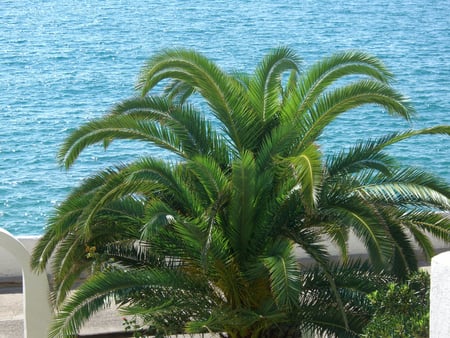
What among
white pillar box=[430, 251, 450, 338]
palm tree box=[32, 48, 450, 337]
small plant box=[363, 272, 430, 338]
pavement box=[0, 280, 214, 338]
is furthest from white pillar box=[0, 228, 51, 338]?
white pillar box=[430, 251, 450, 338]

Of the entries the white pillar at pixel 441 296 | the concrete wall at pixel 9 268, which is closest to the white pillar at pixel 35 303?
the concrete wall at pixel 9 268

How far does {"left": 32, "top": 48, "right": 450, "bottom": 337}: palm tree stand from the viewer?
9.27 meters

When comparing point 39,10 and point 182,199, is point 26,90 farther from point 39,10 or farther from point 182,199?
point 182,199

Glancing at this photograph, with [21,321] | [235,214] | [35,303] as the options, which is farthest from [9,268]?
[235,214]

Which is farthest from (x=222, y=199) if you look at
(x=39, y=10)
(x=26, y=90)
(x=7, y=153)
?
(x=39, y=10)

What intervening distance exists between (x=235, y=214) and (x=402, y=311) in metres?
2.94

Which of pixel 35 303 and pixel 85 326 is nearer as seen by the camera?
pixel 35 303

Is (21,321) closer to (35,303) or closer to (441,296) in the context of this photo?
(35,303)

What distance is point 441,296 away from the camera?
4734mm

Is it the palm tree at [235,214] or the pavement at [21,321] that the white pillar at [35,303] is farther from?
the pavement at [21,321]

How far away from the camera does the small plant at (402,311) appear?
6.06m

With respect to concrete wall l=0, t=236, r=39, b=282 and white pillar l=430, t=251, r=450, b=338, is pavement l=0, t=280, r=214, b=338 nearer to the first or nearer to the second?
concrete wall l=0, t=236, r=39, b=282

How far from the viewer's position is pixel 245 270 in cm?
955

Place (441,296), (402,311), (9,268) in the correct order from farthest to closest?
(9,268), (402,311), (441,296)
